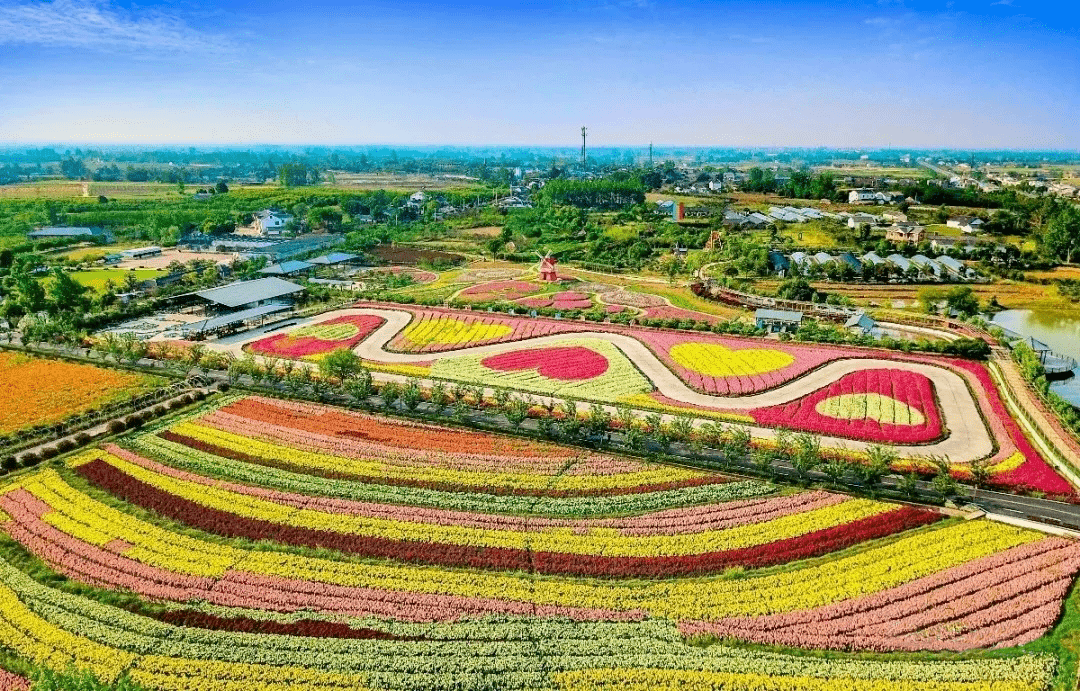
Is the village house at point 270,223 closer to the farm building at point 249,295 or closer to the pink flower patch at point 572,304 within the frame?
the farm building at point 249,295

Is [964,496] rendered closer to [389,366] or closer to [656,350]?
[656,350]

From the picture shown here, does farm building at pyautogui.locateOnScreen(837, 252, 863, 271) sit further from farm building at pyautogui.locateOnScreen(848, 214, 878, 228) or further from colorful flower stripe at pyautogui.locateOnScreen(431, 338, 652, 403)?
colorful flower stripe at pyautogui.locateOnScreen(431, 338, 652, 403)

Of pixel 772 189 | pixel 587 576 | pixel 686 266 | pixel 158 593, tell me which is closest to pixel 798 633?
pixel 587 576

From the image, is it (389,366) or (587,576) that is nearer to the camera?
(587,576)

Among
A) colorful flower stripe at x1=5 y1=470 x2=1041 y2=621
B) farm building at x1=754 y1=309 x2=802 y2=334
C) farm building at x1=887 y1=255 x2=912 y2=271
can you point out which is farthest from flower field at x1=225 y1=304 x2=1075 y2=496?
farm building at x1=887 y1=255 x2=912 y2=271

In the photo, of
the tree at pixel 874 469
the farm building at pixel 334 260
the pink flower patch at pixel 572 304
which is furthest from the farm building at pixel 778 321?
the farm building at pixel 334 260
